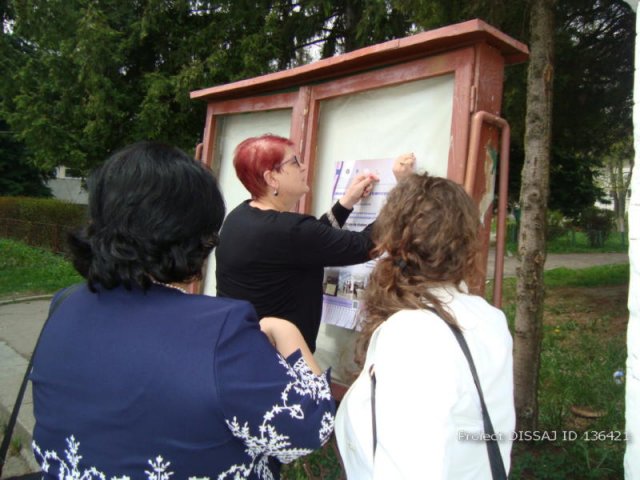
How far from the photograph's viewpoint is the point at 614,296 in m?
8.27

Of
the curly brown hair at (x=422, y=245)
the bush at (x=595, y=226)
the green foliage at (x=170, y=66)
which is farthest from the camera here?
the bush at (x=595, y=226)

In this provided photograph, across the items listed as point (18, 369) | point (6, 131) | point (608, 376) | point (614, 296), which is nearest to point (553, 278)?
point (614, 296)

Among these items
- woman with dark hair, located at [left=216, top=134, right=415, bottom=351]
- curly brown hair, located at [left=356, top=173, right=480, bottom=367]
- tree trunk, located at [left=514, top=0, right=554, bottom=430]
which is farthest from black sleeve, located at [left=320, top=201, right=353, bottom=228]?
tree trunk, located at [left=514, top=0, right=554, bottom=430]

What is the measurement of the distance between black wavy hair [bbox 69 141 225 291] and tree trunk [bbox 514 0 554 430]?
2.16 m

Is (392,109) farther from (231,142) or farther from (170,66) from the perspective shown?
(170,66)

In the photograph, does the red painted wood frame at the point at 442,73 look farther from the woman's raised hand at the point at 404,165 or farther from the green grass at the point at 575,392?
the green grass at the point at 575,392

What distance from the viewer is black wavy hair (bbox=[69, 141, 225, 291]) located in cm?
120

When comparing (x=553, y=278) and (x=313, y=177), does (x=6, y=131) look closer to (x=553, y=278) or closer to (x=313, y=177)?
(x=553, y=278)

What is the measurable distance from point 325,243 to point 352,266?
47cm

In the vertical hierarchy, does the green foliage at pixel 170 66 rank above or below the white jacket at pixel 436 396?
above

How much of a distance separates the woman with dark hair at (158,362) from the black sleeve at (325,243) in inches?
28.3

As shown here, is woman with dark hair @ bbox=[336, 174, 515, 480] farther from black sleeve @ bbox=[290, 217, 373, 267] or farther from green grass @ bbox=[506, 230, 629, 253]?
green grass @ bbox=[506, 230, 629, 253]

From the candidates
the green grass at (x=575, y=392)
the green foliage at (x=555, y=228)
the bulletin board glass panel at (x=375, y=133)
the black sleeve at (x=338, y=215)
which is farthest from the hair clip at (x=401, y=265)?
the green foliage at (x=555, y=228)

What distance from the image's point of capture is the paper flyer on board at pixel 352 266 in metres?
2.31
